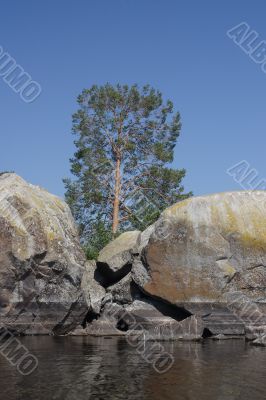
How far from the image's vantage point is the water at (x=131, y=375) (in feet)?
44.4

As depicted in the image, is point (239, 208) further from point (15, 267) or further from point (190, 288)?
point (15, 267)

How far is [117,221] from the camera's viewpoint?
37.8 m

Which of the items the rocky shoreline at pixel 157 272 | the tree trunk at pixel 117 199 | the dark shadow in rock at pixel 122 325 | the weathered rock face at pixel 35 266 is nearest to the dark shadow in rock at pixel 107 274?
the rocky shoreline at pixel 157 272

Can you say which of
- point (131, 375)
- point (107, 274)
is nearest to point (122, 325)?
point (107, 274)

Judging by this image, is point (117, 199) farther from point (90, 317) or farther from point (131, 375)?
point (131, 375)

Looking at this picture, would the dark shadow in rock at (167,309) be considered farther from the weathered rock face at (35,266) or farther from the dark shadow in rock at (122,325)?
the weathered rock face at (35,266)

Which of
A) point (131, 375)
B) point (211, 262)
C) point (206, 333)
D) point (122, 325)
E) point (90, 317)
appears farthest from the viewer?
point (90, 317)

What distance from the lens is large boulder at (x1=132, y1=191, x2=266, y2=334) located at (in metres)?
26.4

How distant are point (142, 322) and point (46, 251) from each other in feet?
18.5

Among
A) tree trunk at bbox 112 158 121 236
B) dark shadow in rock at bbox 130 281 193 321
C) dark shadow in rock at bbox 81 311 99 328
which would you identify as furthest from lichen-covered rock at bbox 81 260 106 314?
tree trunk at bbox 112 158 121 236

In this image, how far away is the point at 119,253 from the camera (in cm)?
3031

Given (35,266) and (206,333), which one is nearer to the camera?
(35,266)

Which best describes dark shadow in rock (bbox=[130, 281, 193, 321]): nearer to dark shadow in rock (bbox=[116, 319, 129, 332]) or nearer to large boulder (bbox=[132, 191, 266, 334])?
large boulder (bbox=[132, 191, 266, 334])

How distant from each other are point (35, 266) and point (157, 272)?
5.81m
